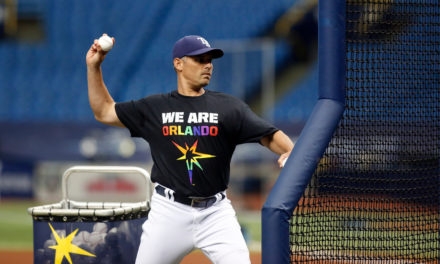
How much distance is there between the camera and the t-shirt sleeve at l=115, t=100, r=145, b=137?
13.2 feet

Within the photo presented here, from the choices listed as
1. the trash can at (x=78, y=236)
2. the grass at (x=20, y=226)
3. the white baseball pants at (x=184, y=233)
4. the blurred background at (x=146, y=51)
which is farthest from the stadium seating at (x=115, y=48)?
the white baseball pants at (x=184, y=233)

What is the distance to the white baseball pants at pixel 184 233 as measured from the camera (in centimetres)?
378

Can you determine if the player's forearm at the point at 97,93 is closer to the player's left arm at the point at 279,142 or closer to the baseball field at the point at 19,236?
the player's left arm at the point at 279,142

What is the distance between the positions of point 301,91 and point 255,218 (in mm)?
7476

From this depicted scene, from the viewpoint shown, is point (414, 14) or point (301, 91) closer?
point (414, 14)

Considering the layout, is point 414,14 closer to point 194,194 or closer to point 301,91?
point 194,194

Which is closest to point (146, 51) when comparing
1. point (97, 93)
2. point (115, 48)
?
point (115, 48)

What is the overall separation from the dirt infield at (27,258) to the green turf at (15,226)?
1.70 feet

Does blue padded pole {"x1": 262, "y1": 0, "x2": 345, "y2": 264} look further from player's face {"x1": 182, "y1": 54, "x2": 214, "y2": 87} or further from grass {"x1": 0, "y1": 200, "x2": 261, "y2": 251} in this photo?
grass {"x1": 0, "y1": 200, "x2": 261, "y2": 251}

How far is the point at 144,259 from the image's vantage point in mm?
3809

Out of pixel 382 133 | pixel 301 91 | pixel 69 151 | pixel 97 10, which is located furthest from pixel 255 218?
pixel 97 10

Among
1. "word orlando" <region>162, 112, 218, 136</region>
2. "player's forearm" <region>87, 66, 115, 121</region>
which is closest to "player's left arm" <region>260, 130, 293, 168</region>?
"word orlando" <region>162, 112, 218, 136</region>

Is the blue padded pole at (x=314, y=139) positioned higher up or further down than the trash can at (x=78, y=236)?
higher up

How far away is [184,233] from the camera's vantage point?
12.5ft
